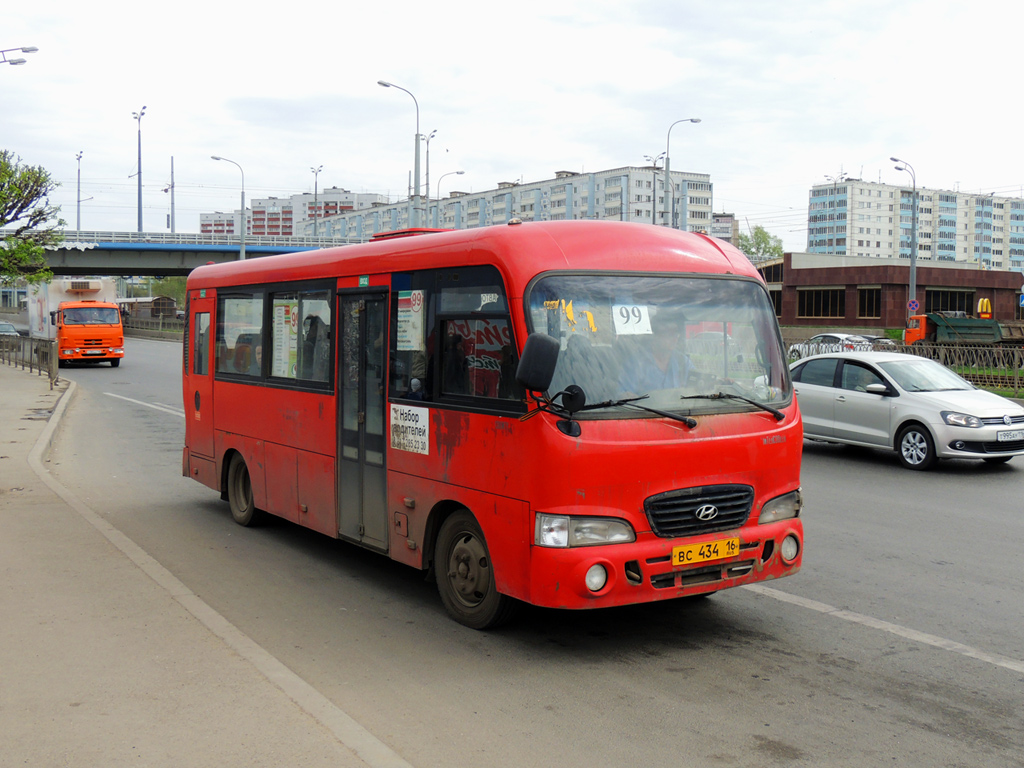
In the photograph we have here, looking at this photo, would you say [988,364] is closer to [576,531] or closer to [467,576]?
[467,576]

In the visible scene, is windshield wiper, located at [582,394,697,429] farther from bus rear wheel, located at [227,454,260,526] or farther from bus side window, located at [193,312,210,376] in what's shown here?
bus side window, located at [193,312,210,376]

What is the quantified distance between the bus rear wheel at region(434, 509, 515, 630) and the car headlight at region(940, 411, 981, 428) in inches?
337

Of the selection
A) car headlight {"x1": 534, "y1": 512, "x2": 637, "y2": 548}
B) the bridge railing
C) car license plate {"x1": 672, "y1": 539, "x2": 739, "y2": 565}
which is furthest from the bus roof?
the bridge railing

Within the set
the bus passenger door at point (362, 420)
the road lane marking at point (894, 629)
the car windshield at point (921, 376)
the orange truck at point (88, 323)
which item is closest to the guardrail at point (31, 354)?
the orange truck at point (88, 323)

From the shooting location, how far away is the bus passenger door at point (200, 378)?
9727 mm

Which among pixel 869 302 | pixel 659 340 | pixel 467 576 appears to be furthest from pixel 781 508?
pixel 869 302

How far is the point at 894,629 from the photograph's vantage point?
237 inches

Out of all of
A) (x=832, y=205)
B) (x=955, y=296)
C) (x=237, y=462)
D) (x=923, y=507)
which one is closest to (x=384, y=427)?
(x=237, y=462)

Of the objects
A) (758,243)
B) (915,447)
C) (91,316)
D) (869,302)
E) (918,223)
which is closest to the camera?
(915,447)

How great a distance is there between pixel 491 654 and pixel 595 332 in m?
1.84

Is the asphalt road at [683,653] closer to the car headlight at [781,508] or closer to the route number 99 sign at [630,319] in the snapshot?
the car headlight at [781,508]

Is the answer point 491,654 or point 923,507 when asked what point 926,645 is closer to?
point 491,654

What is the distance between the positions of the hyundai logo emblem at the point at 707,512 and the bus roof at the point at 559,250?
1379 mm

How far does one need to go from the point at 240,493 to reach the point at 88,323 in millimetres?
33648
